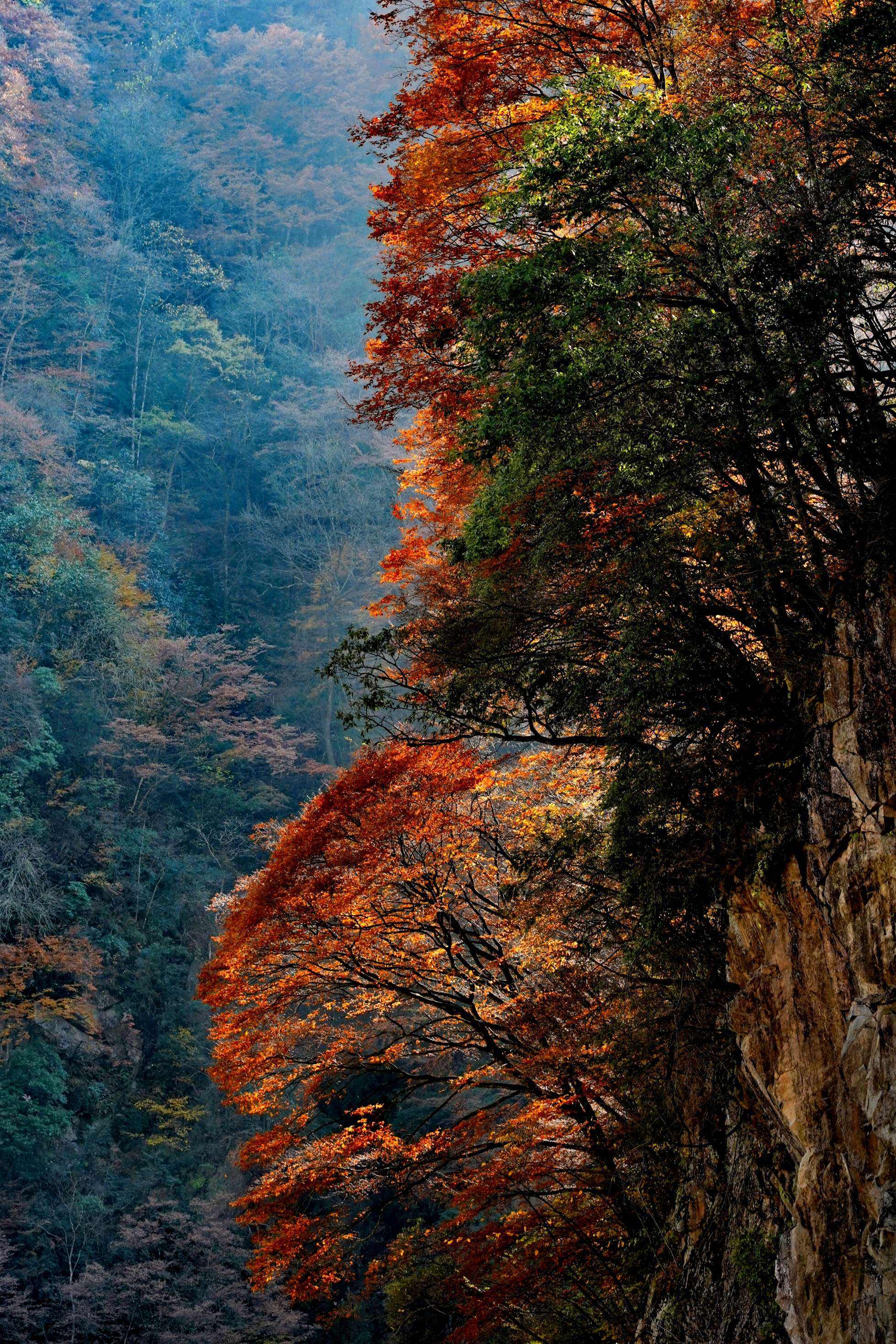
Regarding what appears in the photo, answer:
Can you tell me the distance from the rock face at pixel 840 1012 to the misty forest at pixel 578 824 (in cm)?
2

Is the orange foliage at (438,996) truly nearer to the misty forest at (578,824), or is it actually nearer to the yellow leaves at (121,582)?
the misty forest at (578,824)

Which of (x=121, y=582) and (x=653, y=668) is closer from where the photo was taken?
(x=653, y=668)

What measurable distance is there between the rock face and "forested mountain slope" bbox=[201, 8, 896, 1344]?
0.02 meters

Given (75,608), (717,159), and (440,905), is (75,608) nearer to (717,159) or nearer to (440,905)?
(440,905)

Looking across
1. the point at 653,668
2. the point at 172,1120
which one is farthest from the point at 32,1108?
the point at 653,668

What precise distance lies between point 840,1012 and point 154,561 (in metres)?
23.0

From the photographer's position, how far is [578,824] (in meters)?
6.71

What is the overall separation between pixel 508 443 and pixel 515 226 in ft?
3.33

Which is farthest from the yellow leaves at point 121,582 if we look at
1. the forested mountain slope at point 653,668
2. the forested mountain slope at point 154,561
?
the forested mountain slope at point 653,668

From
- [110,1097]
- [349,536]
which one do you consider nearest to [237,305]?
[349,536]

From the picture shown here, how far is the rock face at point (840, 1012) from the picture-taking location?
12.1 feet

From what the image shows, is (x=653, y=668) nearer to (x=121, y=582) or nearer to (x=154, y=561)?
(x=121, y=582)

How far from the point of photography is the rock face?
3688mm

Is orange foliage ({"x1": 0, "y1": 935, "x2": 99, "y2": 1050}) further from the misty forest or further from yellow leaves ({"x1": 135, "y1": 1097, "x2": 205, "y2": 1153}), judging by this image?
yellow leaves ({"x1": 135, "y1": 1097, "x2": 205, "y2": 1153})
